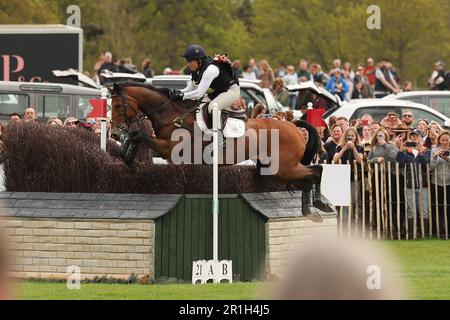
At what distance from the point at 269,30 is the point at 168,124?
153 feet

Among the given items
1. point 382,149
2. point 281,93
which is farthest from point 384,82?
point 382,149

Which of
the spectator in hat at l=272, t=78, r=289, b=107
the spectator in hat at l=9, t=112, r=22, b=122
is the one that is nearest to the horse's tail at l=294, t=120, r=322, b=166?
the spectator in hat at l=9, t=112, r=22, b=122

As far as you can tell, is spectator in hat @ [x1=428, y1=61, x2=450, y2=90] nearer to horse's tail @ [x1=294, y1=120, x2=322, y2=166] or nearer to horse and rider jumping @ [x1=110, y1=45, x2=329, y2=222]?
horse's tail @ [x1=294, y1=120, x2=322, y2=166]

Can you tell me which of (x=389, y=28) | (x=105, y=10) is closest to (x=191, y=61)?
(x=389, y=28)

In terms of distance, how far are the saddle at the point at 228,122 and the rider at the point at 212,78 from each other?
12 cm

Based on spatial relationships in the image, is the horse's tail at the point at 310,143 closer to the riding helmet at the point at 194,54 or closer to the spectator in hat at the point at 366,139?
the riding helmet at the point at 194,54

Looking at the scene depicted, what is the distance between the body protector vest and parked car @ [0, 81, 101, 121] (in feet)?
37.7

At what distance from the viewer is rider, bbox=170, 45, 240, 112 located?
1684 cm

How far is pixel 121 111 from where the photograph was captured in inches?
693

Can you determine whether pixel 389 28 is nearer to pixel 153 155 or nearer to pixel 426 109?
pixel 426 109

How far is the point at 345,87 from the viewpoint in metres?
37.3
